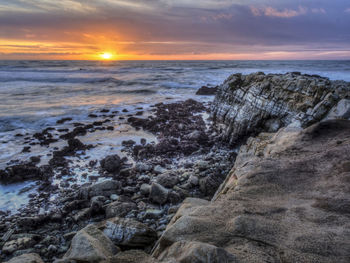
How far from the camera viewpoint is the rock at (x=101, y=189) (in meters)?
7.57

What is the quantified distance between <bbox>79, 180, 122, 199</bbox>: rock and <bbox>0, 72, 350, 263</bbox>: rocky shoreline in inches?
1.3

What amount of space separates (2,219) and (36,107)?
18.4 meters

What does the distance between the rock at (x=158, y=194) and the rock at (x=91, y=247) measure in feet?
8.63

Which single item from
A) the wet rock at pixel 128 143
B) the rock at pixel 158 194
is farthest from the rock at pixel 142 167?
the wet rock at pixel 128 143

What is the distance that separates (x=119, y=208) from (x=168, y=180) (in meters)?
2.11

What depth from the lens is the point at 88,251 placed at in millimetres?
4043

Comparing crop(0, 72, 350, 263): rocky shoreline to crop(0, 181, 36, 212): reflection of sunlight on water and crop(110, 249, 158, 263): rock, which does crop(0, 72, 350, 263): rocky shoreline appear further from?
crop(0, 181, 36, 212): reflection of sunlight on water

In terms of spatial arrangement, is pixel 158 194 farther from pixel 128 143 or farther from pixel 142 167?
pixel 128 143

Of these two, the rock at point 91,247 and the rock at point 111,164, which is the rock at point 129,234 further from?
the rock at point 111,164

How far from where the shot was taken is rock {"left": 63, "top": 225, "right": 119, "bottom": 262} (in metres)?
3.96

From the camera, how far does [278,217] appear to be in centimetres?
365

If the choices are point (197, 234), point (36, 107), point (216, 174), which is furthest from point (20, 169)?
point (36, 107)

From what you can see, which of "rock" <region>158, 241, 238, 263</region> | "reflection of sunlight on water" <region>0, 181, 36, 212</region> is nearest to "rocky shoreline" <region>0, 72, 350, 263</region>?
"rock" <region>158, 241, 238, 263</region>

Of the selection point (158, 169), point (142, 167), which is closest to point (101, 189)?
point (142, 167)
